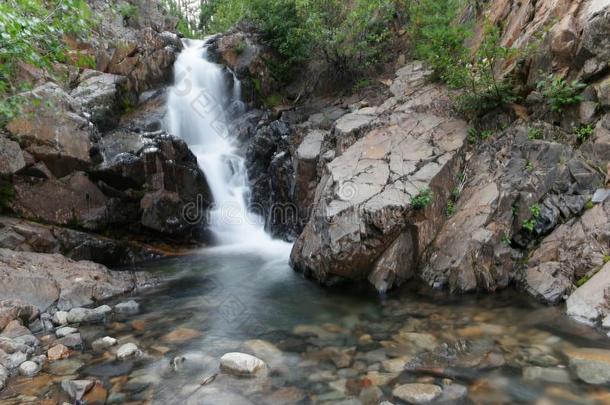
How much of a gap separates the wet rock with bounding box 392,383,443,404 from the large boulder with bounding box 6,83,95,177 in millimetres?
7724

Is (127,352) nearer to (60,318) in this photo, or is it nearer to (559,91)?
(60,318)

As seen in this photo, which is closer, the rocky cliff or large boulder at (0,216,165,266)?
the rocky cliff

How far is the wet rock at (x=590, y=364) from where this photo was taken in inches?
147

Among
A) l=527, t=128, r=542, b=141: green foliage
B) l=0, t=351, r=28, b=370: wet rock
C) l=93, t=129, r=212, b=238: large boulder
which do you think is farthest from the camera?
Result: l=93, t=129, r=212, b=238: large boulder

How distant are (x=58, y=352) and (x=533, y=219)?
6.52 metres

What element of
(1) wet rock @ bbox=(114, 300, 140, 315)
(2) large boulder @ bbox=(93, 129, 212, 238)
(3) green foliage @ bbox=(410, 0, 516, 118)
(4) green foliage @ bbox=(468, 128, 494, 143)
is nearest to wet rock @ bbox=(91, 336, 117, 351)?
(1) wet rock @ bbox=(114, 300, 140, 315)

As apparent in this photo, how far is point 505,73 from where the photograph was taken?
24.8 feet

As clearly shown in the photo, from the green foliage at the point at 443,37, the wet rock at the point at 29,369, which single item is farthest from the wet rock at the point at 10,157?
the green foliage at the point at 443,37

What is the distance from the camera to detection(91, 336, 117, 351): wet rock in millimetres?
4887

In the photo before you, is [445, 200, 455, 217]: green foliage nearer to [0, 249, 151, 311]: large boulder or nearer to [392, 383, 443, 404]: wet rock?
[392, 383, 443, 404]: wet rock

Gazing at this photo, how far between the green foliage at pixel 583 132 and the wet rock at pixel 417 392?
472 centimetres

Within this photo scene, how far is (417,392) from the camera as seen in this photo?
3717 millimetres

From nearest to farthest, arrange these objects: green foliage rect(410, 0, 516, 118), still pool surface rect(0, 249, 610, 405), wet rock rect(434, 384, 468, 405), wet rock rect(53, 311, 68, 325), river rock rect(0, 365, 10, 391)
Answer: wet rock rect(434, 384, 468, 405) → still pool surface rect(0, 249, 610, 405) → river rock rect(0, 365, 10, 391) → wet rock rect(53, 311, 68, 325) → green foliage rect(410, 0, 516, 118)

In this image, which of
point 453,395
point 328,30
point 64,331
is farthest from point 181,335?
point 328,30
